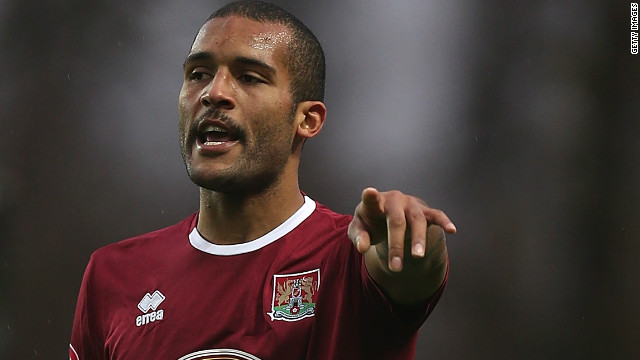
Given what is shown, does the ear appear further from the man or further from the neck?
the neck

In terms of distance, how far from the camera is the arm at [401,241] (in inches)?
46.4

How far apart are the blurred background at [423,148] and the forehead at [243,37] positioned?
1578 millimetres

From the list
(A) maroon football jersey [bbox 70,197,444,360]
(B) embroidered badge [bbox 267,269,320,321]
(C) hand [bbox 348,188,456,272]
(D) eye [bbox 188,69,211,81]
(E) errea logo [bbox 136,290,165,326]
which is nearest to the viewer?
(C) hand [bbox 348,188,456,272]

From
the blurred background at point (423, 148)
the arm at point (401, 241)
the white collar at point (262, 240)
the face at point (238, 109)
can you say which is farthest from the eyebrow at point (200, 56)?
the blurred background at point (423, 148)

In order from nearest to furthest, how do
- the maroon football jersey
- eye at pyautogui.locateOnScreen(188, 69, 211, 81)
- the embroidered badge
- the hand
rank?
the hand < the maroon football jersey < the embroidered badge < eye at pyautogui.locateOnScreen(188, 69, 211, 81)

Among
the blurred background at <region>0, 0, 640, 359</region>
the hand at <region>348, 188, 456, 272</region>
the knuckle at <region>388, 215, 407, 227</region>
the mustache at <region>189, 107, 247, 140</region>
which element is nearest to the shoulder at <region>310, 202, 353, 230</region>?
the mustache at <region>189, 107, 247, 140</region>

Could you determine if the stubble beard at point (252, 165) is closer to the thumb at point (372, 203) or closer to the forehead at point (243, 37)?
the forehead at point (243, 37)

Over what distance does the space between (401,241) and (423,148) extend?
2372mm

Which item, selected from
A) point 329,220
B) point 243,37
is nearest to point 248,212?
point 329,220

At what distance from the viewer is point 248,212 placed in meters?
1.96

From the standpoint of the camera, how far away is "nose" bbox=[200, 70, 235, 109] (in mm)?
1902

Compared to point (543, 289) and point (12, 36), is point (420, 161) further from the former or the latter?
point (12, 36)

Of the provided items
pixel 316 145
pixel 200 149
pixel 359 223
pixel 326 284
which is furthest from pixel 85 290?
pixel 316 145

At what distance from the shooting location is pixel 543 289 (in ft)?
11.1
